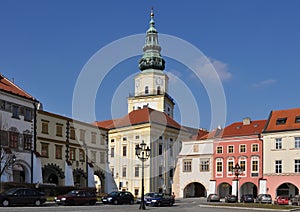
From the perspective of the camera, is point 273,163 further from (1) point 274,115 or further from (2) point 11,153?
(2) point 11,153

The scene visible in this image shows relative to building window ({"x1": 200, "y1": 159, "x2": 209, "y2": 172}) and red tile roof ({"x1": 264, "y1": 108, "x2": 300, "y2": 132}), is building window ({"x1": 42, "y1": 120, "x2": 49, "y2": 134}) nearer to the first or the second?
building window ({"x1": 200, "y1": 159, "x2": 209, "y2": 172})

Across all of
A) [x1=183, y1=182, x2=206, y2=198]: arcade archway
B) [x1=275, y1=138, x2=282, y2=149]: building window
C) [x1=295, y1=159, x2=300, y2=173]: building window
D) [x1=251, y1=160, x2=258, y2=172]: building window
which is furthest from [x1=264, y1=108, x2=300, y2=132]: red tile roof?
[x1=183, y1=182, x2=206, y2=198]: arcade archway

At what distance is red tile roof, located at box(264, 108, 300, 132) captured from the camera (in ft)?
218

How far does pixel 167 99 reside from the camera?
4144 inches

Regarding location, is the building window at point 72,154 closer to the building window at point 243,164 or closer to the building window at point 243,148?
the building window at point 243,164

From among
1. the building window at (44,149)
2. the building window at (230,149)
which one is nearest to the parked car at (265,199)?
the building window at (230,149)

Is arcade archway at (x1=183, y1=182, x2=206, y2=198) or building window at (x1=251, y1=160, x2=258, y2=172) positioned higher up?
building window at (x1=251, y1=160, x2=258, y2=172)

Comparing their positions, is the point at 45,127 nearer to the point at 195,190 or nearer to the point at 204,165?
the point at 204,165

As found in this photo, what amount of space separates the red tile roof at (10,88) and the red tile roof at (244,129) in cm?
3203

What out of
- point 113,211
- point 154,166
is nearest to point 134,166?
point 154,166

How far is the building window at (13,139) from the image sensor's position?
49719 millimetres

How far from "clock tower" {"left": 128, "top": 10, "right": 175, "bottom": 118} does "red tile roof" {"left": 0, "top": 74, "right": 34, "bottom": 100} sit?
169 ft

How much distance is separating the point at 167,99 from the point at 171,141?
735 inches

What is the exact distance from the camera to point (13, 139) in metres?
50.2
